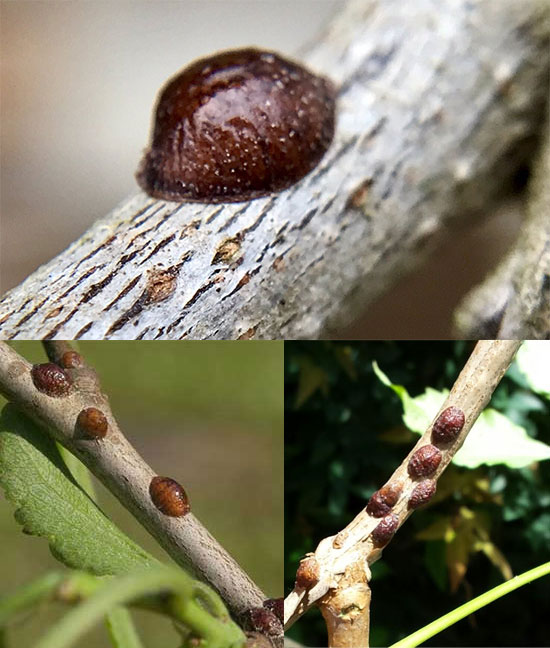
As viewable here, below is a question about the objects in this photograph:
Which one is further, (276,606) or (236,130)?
(236,130)

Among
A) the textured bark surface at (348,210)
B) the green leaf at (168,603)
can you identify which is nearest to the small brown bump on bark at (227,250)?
the textured bark surface at (348,210)

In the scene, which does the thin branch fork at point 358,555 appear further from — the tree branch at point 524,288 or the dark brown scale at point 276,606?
the tree branch at point 524,288

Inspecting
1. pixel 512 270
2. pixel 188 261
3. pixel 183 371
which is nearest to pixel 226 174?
pixel 188 261

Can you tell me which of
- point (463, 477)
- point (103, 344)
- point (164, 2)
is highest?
point (164, 2)

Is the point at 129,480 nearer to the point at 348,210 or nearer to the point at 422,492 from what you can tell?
the point at 422,492

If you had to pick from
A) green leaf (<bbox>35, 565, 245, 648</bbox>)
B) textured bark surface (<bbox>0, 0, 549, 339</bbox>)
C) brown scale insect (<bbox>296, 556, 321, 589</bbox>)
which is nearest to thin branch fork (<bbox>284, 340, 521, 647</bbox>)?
brown scale insect (<bbox>296, 556, 321, 589</bbox>)

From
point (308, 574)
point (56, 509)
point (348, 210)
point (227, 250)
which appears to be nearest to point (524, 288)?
point (348, 210)

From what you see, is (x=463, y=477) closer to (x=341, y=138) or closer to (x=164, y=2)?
(x=341, y=138)
